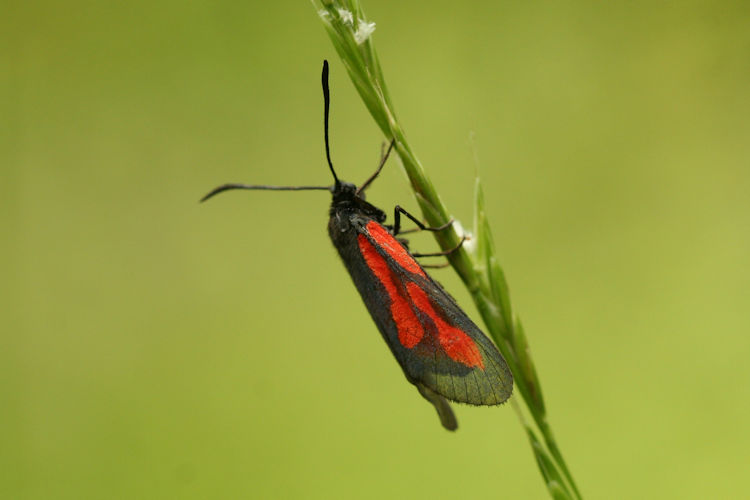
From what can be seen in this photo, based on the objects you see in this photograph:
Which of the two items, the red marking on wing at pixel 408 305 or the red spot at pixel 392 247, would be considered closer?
the red marking on wing at pixel 408 305

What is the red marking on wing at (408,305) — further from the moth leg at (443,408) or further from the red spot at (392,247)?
the moth leg at (443,408)

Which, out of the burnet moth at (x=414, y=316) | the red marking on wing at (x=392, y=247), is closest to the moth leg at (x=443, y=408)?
the burnet moth at (x=414, y=316)

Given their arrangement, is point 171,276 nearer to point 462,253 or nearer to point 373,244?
point 373,244

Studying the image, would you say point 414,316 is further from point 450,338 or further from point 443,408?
point 443,408

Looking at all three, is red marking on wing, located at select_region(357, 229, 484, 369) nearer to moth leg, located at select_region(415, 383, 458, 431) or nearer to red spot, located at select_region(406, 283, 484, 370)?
red spot, located at select_region(406, 283, 484, 370)

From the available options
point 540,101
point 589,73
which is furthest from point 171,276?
point 589,73

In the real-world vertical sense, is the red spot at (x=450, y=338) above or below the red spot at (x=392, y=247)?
below

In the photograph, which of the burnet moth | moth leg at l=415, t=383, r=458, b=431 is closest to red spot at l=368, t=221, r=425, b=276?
the burnet moth
